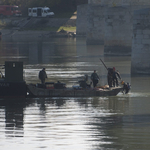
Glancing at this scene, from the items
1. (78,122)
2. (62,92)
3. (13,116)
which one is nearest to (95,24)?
(62,92)

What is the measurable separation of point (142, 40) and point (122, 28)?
19.9 metres

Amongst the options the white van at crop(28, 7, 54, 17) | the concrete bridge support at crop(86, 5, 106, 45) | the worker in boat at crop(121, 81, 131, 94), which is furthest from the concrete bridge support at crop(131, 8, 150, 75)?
the white van at crop(28, 7, 54, 17)

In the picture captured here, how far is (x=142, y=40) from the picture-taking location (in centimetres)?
3744

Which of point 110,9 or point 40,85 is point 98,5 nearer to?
point 110,9

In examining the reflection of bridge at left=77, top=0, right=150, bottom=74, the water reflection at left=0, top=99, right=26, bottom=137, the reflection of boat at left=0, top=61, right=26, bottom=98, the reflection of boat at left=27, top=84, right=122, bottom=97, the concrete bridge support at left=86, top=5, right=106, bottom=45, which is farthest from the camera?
the concrete bridge support at left=86, top=5, right=106, bottom=45

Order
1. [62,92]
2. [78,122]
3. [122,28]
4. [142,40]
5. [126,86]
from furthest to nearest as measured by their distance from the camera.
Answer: [122,28] → [142,40] → [126,86] → [62,92] → [78,122]

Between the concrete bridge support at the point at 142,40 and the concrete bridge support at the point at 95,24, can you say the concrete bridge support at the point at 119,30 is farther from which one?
the concrete bridge support at the point at 95,24

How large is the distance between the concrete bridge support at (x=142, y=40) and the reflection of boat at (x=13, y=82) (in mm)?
12883

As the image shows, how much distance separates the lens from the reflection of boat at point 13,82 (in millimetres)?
27156

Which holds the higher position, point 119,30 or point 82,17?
point 82,17

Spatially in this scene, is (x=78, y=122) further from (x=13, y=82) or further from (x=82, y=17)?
(x=82, y=17)

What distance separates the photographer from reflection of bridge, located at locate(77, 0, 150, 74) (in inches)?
1474

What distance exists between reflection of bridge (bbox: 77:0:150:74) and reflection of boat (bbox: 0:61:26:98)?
12930mm

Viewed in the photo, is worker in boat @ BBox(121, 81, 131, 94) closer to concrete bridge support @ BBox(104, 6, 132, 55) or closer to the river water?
the river water
